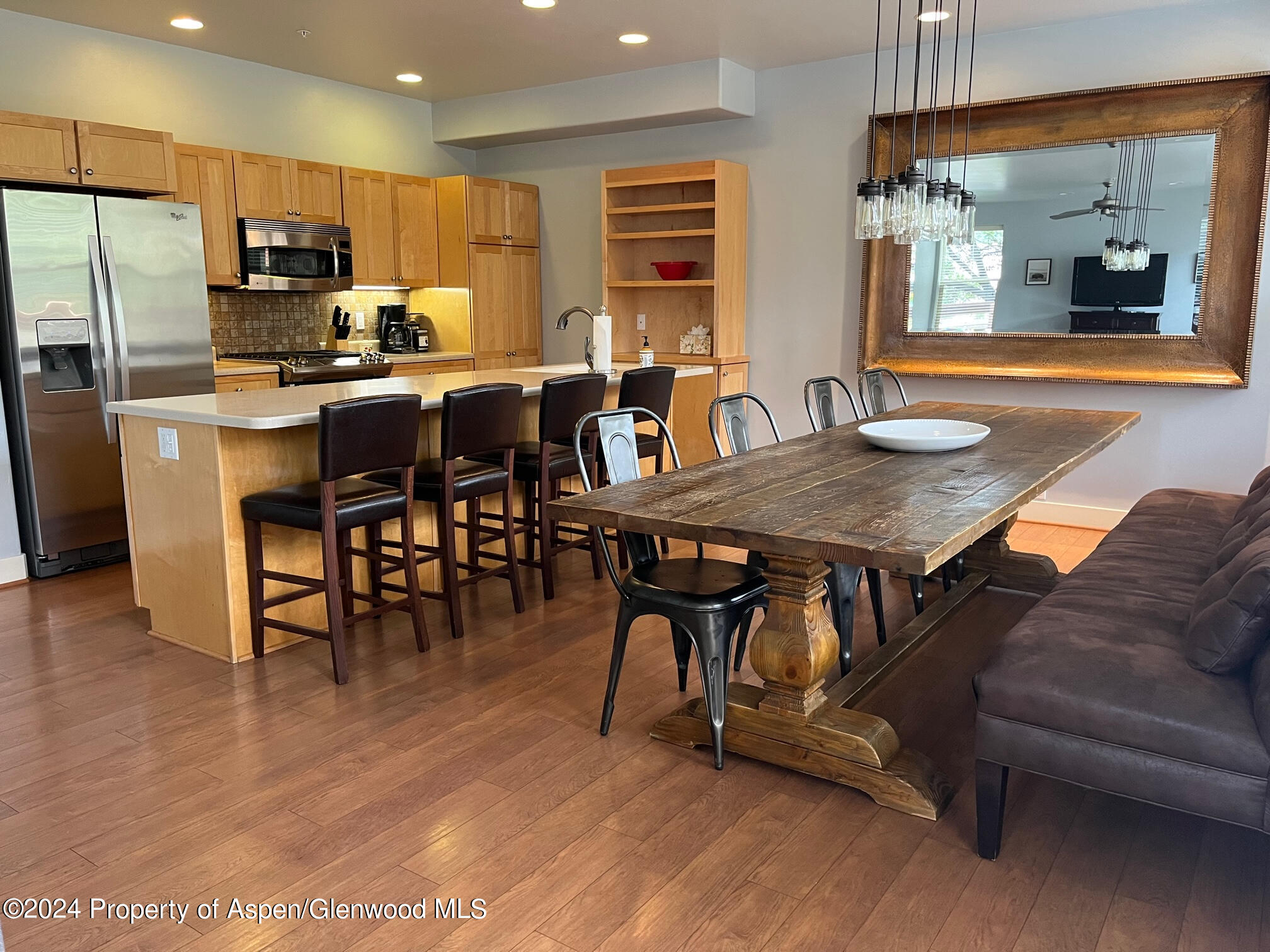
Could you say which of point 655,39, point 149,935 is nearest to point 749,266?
point 655,39

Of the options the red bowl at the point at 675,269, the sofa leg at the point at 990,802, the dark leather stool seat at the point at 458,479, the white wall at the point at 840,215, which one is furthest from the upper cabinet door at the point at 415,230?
the sofa leg at the point at 990,802

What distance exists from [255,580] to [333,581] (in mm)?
412

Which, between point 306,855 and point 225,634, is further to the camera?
point 225,634

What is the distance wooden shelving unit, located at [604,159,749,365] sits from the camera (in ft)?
19.9

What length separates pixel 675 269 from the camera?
21.0ft

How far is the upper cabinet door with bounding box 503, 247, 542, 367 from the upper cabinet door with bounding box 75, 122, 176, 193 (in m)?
2.57

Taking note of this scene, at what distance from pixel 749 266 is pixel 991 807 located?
4753 mm

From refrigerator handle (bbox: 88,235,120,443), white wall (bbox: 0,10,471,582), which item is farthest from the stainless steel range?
white wall (bbox: 0,10,471,582)

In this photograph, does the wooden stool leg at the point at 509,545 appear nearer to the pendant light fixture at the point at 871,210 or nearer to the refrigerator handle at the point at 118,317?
the pendant light fixture at the point at 871,210

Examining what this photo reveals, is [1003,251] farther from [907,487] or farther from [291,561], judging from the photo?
[291,561]

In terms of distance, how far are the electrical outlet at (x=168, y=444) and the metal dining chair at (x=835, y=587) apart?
6.29 ft

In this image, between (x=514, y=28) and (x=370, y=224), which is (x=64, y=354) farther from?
(x=514, y=28)

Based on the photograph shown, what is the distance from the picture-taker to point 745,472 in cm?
283

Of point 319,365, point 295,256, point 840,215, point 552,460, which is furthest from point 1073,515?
point 295,256
